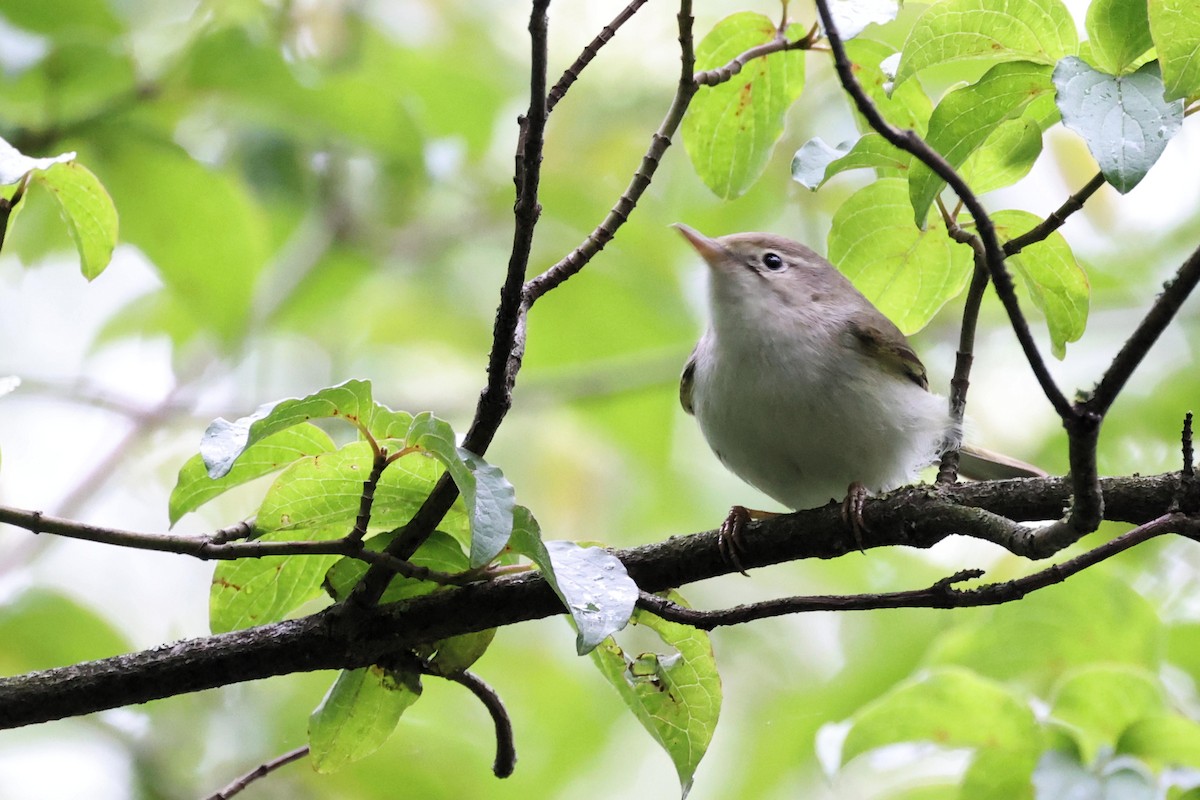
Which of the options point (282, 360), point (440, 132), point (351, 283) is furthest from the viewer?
point (282, 360)

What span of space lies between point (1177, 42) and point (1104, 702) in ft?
5.19

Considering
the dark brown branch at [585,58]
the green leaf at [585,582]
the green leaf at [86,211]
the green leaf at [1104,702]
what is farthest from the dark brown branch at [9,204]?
the green leaf at [1104,702]

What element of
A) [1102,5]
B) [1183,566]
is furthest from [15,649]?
[1183,566]

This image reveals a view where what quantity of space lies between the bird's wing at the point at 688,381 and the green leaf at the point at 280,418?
1768mm

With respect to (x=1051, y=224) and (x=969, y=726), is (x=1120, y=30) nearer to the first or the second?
(x=1051, y=224)

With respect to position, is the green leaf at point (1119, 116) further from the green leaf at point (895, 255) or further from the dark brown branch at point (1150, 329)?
the green leaf at point (895, 255)

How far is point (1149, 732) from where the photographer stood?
2.48 metres

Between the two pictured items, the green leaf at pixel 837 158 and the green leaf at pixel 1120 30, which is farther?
the green leaf at pixel 837 158

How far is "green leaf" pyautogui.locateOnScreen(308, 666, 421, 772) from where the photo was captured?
2094 millimetres

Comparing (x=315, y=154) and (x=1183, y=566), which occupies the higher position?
(x=315, y=154)

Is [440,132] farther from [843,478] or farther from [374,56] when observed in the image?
[843,478]

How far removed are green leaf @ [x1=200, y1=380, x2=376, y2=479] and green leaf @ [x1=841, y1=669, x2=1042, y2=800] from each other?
57.3 inches

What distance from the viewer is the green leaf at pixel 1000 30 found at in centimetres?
172

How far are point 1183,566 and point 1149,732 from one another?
6.12 ft
